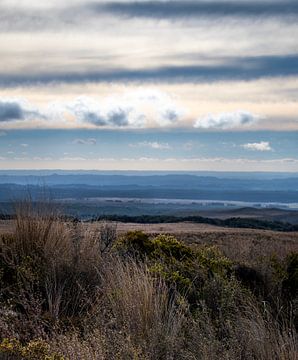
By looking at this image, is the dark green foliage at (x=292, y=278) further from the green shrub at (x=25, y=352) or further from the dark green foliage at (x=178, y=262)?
the green shrub at (x=25, y=352)

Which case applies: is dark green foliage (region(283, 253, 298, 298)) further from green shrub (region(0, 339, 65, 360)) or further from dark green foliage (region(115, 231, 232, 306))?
green shrub (region(0, 339, 65, 360))

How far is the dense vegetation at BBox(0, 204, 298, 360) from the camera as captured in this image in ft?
18.9

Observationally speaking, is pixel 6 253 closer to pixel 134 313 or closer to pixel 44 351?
pixel 134 313

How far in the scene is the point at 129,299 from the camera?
6.82 meters

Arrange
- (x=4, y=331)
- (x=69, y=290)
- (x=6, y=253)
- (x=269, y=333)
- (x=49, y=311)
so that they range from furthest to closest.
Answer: (x=6, y=253)
(x=69, y=290)
(x=49, y=311)
(x=269, y=333)
(x=4, y=331)

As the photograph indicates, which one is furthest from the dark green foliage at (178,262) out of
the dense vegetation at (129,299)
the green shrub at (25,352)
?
the green shrub at (25,352)

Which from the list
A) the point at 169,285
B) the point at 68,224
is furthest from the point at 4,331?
the point at 68,224

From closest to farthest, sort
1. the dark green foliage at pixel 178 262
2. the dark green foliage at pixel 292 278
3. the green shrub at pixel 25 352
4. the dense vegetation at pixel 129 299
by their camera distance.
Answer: the green shrub at pixel 25 352 < the dense vegetation at pixel 129 299 < the dark green foliage at pixel 178 262 < the dark green foliage at pixel 292 278

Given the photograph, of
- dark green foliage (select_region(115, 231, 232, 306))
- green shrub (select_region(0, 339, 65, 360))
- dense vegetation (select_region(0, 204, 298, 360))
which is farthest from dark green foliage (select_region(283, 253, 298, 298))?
green shrub (select_region(0, 339, 65, 360))

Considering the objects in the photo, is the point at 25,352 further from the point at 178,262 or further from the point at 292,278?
the point at 292,278

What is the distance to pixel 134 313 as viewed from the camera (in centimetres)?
655

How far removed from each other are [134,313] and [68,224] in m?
3.69

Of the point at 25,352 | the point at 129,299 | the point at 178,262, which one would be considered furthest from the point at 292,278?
the point at 25,352

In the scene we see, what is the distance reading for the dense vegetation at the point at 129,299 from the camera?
→ 18.9ft
